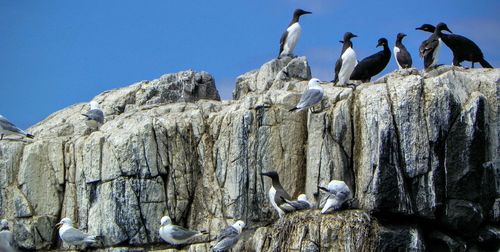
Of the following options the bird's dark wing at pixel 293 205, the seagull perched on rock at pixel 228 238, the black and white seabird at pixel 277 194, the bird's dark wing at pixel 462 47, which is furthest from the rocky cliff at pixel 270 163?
the bird's dark wing at pixel 462 47

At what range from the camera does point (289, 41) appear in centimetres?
3744

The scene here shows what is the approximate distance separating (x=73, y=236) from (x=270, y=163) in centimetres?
529

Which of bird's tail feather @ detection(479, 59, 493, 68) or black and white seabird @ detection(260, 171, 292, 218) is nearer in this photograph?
black and white seabird @ detection(260, 171, 292, 218)

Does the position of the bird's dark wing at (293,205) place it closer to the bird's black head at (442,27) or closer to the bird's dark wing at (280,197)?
the bird's dark wing at (280,197)

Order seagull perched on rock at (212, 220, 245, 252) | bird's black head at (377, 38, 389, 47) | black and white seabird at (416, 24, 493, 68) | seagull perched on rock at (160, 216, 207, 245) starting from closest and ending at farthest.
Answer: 1. seagull perched on rock at (212, 220, 245, 252)
2. seagull perched on rock at (160, 216, 207, 245)
3. black and white seabird at (416, 24, 493, 68)
4. bird's black head at (377, 38, 389, 47)

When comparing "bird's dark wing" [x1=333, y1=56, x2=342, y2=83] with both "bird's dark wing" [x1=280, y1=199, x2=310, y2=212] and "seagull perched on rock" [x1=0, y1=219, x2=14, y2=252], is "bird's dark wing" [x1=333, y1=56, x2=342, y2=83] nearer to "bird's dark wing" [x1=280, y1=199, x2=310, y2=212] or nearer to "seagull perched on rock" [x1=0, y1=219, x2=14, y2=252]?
"bird's dark wing" [x1=280, y1=199, x2=310, y2=212]

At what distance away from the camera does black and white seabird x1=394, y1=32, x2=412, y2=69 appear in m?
34.9

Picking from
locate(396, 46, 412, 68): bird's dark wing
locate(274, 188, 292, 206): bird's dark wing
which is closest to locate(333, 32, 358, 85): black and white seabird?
locate(396, 46, 412, 68): bird's dark wing

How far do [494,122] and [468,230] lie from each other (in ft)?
8.45

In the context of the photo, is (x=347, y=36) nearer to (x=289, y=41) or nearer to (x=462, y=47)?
(x=289, y=41)

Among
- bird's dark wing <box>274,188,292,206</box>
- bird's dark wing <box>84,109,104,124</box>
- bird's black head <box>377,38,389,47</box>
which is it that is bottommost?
bird's dark wing <box>274,188,292,206</box>

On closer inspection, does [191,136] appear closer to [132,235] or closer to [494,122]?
[132,235]

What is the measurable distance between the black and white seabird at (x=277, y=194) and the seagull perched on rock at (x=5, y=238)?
6.80 meters

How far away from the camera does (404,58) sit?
35.1m
